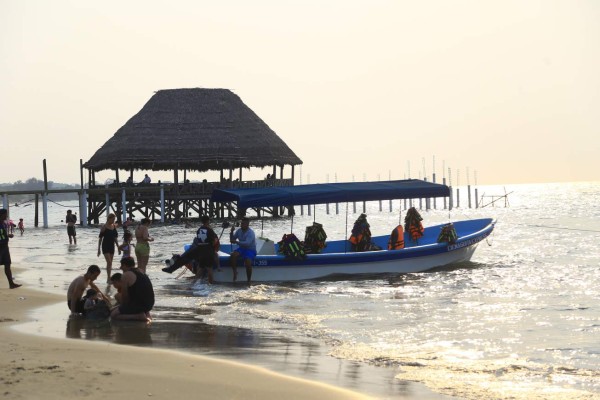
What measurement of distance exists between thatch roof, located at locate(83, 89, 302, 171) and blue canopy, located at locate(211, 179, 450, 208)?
26.7 m

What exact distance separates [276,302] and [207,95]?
38.2 meters

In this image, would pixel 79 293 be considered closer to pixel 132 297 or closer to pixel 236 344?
pixel 132 297

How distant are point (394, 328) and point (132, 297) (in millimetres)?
3700

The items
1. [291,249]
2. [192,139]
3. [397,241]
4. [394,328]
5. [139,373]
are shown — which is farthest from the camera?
[192,139]

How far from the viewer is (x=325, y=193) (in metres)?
21.0

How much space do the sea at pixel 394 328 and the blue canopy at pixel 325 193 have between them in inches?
73.4

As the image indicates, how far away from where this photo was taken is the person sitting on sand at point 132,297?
41.9ft

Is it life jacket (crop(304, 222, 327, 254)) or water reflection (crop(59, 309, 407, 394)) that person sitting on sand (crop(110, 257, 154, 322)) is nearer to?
water reflection (crop(59, 309, 407, 394))

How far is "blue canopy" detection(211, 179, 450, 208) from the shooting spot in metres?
20.2

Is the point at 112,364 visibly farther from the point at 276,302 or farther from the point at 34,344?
the point at 276,302

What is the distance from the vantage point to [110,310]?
12.9 meters

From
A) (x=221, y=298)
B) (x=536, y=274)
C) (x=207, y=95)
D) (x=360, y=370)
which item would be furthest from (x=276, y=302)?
(x=207, y=95)

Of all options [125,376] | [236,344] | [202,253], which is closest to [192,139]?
[202,253]

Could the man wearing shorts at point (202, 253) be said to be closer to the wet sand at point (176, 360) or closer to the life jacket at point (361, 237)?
the life jacket at point (361, 237)
